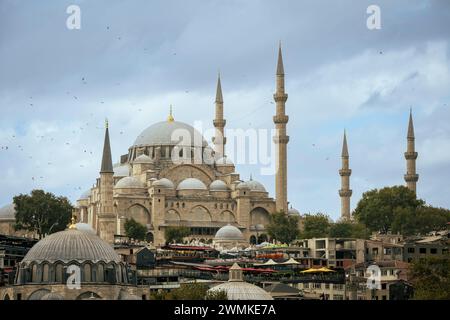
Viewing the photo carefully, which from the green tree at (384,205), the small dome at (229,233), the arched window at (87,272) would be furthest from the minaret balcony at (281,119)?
the arched window at (87,272)

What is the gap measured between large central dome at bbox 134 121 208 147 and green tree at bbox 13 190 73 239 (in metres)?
19.5

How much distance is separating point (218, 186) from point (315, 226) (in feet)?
32.5

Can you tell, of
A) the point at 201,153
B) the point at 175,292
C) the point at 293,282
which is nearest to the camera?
the point at 175,292

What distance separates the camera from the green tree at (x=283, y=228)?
117m

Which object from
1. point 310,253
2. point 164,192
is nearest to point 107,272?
point 310,253

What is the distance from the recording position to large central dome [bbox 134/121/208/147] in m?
130

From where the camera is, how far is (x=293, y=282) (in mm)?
88000

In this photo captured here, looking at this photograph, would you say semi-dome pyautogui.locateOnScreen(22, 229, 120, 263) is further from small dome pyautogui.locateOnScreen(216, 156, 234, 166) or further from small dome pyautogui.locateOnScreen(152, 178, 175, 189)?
small dome pyautogui.locateOnScreen(216, 156, 234, 166)

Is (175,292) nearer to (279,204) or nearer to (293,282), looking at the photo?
(293,282)

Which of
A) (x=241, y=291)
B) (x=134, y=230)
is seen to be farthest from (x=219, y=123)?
(x=241, y=291)

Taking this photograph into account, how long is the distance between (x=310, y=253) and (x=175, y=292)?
39506mm

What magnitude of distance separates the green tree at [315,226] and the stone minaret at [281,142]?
8.12 feet

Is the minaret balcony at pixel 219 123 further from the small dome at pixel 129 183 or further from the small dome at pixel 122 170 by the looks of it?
the small dome at pixel 129 183

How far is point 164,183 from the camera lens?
121750 millimetres
